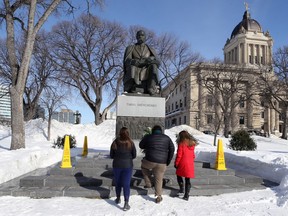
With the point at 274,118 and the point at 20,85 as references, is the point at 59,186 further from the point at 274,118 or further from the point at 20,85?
the point at 274,118

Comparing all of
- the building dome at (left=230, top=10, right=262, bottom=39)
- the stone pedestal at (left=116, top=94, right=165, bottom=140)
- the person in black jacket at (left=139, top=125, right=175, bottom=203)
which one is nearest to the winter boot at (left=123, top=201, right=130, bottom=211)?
the person in black jacket at (left=139, top=125, right=175, bottom=203)

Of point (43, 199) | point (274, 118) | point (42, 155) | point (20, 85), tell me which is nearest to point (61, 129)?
point (20, 85)

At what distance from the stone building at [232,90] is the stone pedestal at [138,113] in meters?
27.0

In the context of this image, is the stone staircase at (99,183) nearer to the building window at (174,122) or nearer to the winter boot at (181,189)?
the winter boot at (181,189)

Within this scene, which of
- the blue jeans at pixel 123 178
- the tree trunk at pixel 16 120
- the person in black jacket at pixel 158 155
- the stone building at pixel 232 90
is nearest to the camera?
the blue jeans at pixel 123 178

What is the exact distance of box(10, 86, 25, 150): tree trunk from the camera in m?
14.2

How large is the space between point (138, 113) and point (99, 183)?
9.96 feet

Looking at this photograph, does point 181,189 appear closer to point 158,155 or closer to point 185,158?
point 185,158

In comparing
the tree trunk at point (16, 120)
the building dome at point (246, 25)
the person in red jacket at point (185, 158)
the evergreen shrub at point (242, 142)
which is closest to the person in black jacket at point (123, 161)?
the person in red jacket at point (185, 158)

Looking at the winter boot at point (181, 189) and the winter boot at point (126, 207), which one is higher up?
the winter boot at point (181, 189)

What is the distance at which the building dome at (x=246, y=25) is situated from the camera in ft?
282

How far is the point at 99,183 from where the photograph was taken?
6.84 meters

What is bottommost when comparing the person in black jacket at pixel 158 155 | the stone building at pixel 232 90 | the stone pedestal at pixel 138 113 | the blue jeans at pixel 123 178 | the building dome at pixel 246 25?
the blue jeans at pixel 123 178

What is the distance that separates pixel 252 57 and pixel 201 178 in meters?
83.3
